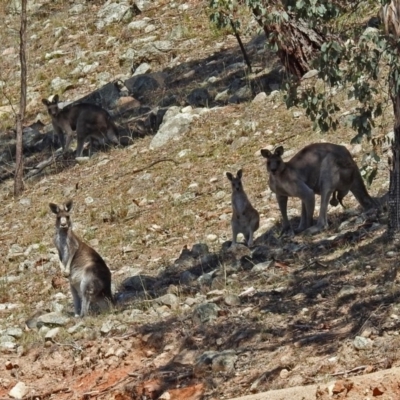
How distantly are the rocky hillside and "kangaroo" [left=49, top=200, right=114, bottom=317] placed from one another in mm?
295

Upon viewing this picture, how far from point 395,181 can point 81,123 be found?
35.7ft

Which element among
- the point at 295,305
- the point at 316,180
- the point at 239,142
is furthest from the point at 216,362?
the point at 239,142

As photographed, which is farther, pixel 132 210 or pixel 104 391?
pixel 132 210

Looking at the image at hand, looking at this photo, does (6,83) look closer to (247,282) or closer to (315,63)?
(247,282)

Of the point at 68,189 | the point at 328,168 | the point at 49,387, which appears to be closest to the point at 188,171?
the point at 68,189

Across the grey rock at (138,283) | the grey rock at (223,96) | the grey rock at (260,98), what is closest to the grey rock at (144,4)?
the grey rock at (223,96)

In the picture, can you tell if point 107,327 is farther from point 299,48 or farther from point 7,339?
point 299,48

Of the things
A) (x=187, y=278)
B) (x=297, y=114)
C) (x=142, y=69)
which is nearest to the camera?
(x=187, y=278)

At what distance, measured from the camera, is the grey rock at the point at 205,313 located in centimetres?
1009

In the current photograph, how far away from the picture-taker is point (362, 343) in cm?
852

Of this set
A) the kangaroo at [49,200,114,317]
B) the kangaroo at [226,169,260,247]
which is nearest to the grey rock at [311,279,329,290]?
the kangaroo at [49,200,114,317]

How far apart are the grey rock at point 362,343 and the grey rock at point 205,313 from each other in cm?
185

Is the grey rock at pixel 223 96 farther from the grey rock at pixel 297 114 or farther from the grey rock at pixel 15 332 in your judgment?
the grey rock at pixel 15 332

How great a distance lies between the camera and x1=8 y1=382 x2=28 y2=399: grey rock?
391 inches
